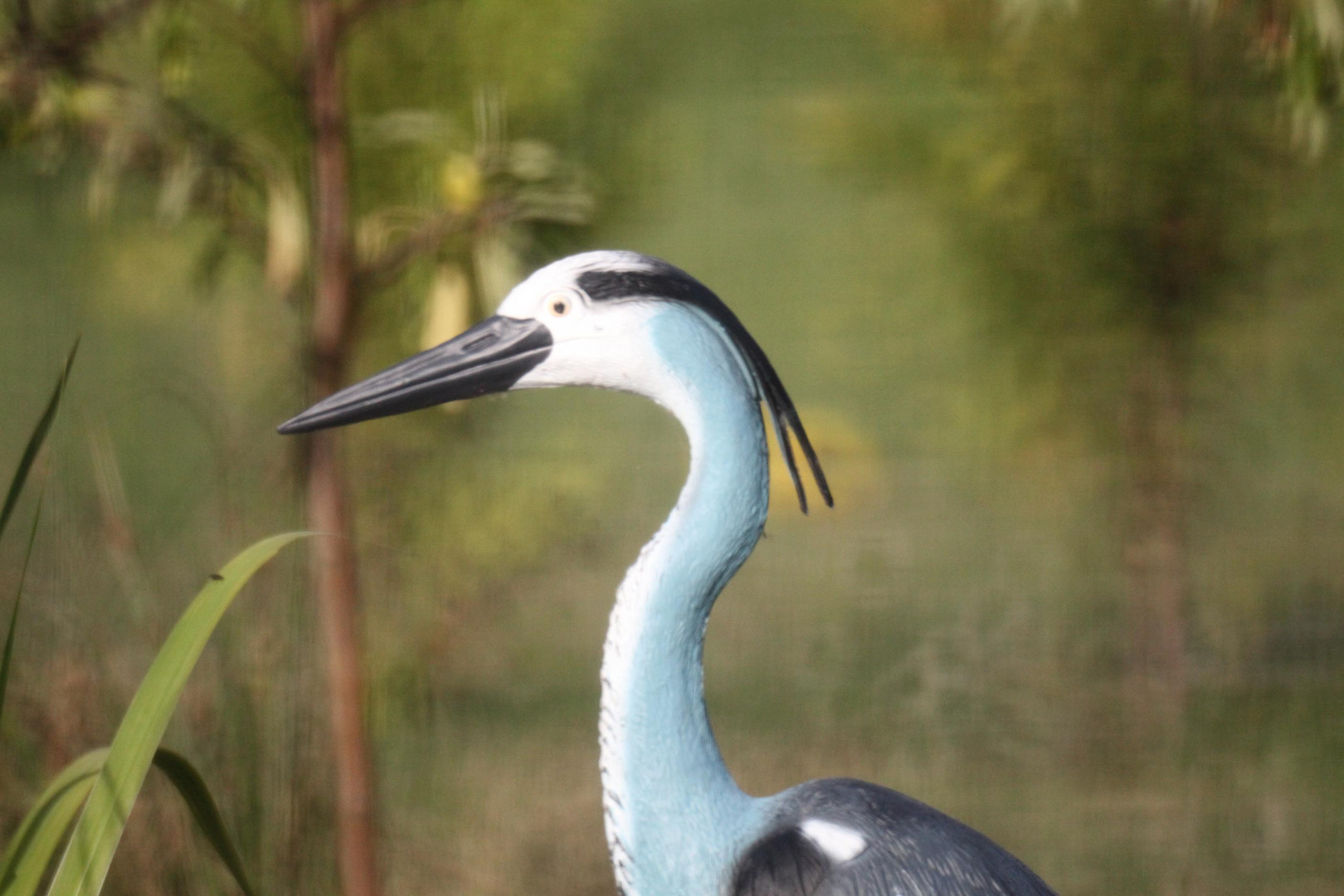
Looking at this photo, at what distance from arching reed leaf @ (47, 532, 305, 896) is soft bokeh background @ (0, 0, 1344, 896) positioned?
92 centimetres

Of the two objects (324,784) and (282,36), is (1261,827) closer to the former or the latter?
(324,784)

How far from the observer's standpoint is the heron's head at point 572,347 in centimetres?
74

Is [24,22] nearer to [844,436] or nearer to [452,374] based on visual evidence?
[452,374]

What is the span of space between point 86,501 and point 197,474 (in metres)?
0.15

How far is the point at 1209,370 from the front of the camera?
1529mm

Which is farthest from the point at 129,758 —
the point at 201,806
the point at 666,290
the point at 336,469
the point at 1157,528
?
the point at 1157,528

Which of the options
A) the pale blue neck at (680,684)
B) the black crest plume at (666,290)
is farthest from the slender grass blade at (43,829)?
the black crest plume at (666,290)

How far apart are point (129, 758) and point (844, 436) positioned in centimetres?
107

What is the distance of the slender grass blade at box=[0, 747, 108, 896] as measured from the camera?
0.64 meters

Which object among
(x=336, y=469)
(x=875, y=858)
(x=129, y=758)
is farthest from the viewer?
(x=336, y=469)

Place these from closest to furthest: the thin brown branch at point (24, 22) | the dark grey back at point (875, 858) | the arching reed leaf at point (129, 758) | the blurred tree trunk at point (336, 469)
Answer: the arching reed leaf at point (129, 758) → the dark grey back at point (875, 858) → the thin brown branch at point (24, 22) → the blurred tree trunk at point (336, 469)

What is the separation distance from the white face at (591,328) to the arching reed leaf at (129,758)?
0.88 feet

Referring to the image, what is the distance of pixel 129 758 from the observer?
0.59m

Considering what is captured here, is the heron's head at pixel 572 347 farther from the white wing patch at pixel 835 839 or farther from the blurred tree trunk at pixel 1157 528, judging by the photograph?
the blurred tree trunk at pixel 1157 528
